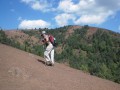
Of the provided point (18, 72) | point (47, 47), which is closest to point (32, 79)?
point (18, 72)

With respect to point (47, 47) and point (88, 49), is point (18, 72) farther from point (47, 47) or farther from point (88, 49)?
point (88, 49)

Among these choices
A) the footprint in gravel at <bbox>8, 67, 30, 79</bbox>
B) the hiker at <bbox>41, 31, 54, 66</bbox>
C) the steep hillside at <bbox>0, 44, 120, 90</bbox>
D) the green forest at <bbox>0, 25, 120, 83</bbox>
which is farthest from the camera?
the green forest at <bbox>0, 25, 120, 83</bbox>

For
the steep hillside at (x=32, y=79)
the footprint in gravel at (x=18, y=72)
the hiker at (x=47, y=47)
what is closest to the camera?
the steep hillside at (x=32, y=79)

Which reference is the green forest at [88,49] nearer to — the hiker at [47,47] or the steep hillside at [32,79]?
the hiker at [47,47]

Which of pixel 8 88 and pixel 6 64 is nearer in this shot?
pixel 8 88

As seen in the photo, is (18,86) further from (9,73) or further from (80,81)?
(80,81)

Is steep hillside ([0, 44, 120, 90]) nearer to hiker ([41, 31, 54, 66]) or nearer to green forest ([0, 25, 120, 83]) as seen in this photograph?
hiker ([41, 31, 54, 66])

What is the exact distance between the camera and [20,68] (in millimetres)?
12117

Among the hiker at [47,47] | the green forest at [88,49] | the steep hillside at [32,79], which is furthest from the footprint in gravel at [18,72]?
the green forest at [88,49]

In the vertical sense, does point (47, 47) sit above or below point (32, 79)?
above

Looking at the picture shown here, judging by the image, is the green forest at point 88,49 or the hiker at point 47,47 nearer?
the hiker at point 47,47

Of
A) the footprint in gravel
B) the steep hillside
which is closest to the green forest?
the steep hillside

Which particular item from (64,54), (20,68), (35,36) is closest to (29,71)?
(20,68)

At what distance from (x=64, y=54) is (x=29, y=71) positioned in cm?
13816
